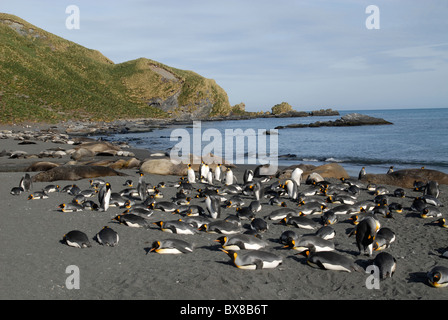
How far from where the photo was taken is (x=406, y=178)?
51.6ft

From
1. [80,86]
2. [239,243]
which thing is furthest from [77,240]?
[80,86]

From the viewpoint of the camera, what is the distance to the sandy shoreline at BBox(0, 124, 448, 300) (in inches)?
215

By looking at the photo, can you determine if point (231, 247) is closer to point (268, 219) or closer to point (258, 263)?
point (258, 263)

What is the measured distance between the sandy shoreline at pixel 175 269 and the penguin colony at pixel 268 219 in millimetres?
140

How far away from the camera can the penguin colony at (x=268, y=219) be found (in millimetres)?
6523

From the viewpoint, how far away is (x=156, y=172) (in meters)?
18.0

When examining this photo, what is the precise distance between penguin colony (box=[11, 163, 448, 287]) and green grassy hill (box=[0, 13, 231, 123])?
45997mm

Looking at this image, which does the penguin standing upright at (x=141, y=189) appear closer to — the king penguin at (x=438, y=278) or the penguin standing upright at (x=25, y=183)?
the penguin standing upright at (x=25, y=183)

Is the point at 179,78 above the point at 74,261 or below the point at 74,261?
above

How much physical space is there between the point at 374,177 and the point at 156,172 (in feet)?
33.4
